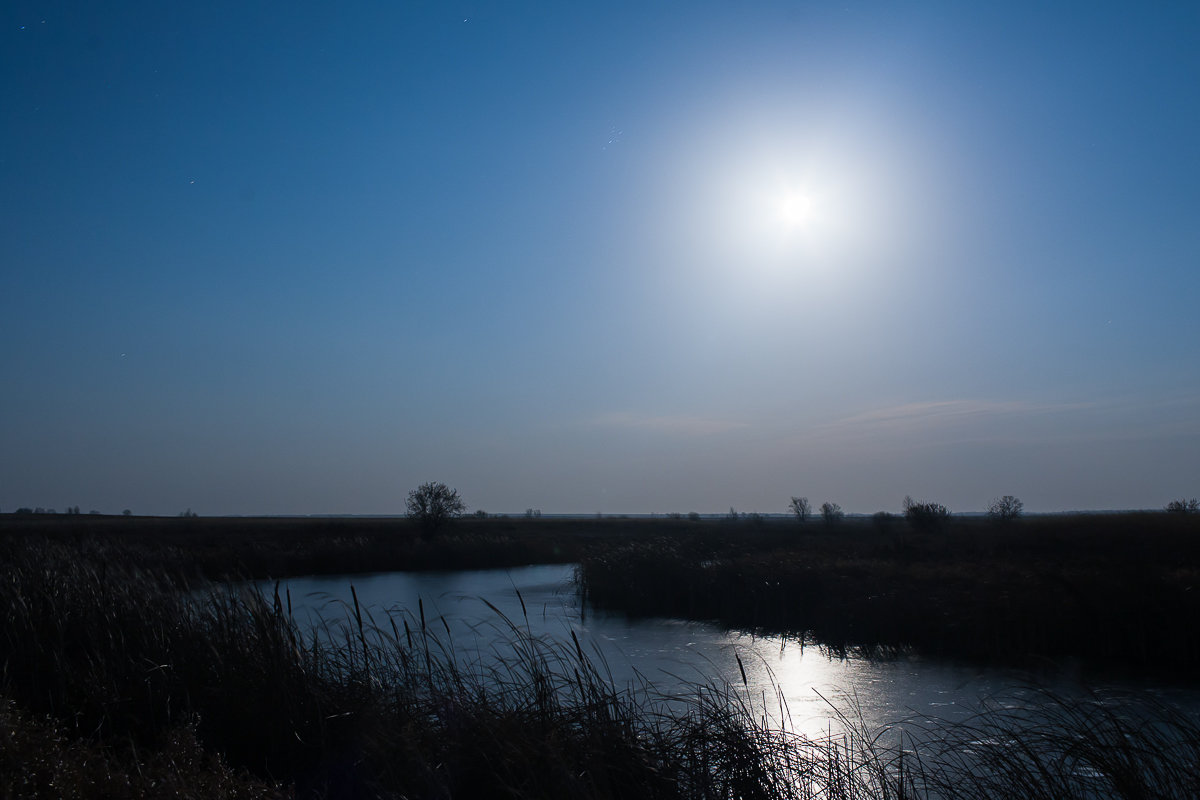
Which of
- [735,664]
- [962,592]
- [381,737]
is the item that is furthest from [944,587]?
[381,737]

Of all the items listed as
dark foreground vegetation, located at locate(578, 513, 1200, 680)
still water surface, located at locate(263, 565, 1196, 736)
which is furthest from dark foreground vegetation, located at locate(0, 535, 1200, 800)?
dark foreground vegetation, located at locate(578, 513, 1200, 680)

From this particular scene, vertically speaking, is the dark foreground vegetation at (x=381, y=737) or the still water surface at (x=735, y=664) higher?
the dark foreground vegetation at (x=381, y=737)

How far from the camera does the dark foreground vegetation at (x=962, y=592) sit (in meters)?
11.5

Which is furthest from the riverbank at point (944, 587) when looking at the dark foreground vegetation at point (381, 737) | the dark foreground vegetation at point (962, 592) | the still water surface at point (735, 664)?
the dark foreground vegetation at point (381, 737)

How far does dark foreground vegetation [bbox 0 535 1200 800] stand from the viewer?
11.8 ft

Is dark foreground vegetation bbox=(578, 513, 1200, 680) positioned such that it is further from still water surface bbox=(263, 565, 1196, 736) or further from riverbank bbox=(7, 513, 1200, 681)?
still water surface bbox=(263, 565, 1196, 736)

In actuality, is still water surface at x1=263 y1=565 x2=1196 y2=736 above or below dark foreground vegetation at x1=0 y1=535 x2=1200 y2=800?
below

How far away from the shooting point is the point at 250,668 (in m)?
5.29

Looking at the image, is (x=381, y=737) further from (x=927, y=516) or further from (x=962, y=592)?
(x=927, y=516)

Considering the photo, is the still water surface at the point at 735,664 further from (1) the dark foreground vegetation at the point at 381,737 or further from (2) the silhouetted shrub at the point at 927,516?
(2) the silhouetted shrub at the point at 927,516

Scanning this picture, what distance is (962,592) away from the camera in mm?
13766

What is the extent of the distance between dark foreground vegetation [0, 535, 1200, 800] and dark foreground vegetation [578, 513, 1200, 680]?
152 inches

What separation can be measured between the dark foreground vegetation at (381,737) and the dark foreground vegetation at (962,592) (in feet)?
12.7

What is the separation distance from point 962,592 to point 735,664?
5752 millimetres
